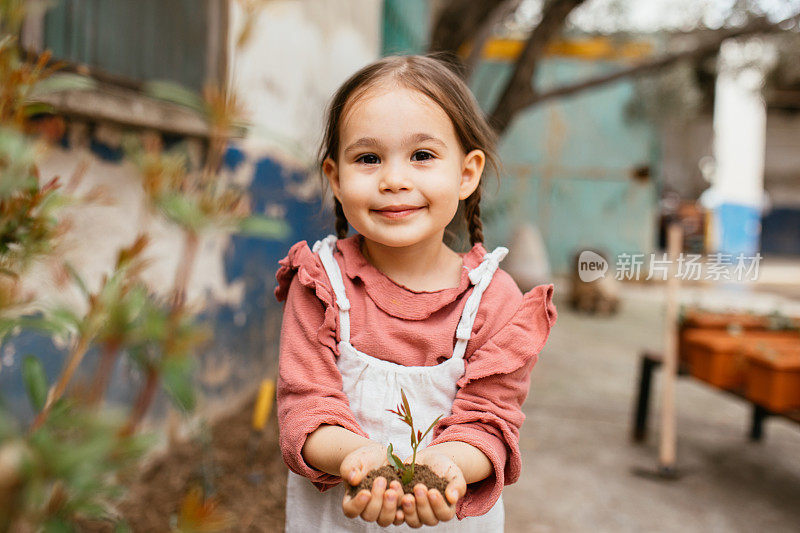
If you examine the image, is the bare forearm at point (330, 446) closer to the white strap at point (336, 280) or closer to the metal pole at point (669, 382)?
the white strap at point (336, 280)

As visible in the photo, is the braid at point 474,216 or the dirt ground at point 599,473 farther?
the dirt ground at point 599,473

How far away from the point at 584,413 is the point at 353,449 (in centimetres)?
355

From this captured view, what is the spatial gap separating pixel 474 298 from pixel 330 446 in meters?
0.35

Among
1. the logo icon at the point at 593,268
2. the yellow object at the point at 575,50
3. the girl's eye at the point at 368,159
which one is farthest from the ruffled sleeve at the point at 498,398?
the yellow object at the point at 575,50

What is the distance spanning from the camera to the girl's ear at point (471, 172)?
1176 millimetres

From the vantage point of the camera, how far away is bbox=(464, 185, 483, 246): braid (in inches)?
51.7

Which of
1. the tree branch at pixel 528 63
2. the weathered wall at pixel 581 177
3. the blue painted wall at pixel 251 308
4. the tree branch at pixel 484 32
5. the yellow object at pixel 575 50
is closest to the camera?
the blue painted wall at pixel 251 308

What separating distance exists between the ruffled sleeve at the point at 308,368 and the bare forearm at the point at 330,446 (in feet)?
0.04

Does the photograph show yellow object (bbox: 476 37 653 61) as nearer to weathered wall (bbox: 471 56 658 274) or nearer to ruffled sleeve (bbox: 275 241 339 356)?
weathered wall (bbox: 471 56 658 274)

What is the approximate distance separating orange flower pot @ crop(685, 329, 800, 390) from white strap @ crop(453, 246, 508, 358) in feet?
7.61

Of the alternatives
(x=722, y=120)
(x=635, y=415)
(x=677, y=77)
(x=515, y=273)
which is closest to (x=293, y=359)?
(x=635, y=415)

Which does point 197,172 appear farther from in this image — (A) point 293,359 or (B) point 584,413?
(B) point 584,413

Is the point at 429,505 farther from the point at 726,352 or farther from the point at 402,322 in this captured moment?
the point at 726,352

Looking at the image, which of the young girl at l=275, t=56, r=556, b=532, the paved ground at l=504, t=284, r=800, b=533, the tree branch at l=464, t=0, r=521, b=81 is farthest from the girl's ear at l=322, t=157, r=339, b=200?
the tree branch at l=464, t=0, r=521, b=81
